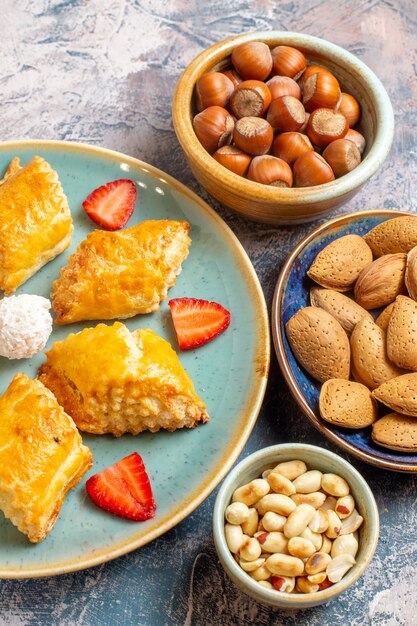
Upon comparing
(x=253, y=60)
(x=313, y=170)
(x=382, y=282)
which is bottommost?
Result: (x=382, y=282)

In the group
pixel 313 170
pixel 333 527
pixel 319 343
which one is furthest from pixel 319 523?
pixel 313 170

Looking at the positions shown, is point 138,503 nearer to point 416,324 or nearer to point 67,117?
point 416,324

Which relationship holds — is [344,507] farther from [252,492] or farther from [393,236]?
[393,236]

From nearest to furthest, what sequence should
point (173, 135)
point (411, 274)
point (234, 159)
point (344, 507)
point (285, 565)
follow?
point (285, 565) < point (344, 507) < point (411, 274) < point (234, 159) < point (173, 135)

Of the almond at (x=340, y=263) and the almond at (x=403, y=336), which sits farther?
the almond at (x=340, y=263)

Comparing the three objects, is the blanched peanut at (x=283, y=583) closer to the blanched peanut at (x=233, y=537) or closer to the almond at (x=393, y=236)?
the blanched peanut at (x=233, y=537)

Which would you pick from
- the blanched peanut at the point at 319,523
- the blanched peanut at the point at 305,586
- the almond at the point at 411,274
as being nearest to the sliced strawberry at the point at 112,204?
the almond at the point at 411,274

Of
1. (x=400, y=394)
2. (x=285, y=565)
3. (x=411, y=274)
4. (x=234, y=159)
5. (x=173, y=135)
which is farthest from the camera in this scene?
(x=173, y=135)

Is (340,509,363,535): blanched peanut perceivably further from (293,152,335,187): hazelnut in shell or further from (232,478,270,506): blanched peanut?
(293,152,335,187): hazelnut in shell
